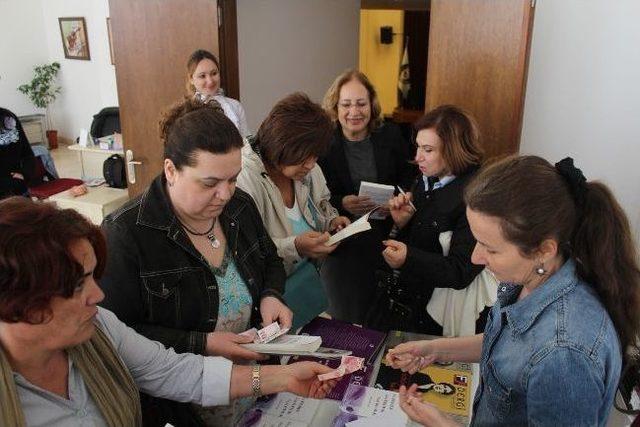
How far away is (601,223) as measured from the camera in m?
1.11

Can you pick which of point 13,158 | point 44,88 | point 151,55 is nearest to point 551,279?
point 151,55

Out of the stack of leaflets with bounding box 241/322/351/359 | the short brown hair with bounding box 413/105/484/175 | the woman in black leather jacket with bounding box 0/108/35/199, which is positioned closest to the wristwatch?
the stack of leaflets with bounding box 241/322/351/359

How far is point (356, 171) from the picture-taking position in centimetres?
275

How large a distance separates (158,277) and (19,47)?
930cm

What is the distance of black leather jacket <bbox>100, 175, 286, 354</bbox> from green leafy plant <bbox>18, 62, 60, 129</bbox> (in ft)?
29.4

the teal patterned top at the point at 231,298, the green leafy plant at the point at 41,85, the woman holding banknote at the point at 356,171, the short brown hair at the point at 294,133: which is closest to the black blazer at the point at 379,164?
the woman holding banknote at the point at 356,171

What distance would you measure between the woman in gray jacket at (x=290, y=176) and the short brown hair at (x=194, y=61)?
130 centimetres

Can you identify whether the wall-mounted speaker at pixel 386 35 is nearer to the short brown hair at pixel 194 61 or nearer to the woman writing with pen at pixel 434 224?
the short brown hair at pixel 194 61

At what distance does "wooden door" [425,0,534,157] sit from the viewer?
235 centimetres

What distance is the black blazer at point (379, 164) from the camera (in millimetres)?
2701

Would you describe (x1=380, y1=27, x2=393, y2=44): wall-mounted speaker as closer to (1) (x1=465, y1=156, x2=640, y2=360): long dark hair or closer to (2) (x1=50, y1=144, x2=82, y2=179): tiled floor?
(2) (x1=50, y1=144, x2=82, y2=179): tiled floor

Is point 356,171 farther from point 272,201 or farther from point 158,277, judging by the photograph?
point 158,277

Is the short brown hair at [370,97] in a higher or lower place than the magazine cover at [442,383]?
higher

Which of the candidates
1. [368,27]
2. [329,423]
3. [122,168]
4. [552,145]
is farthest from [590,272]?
[368,27]
